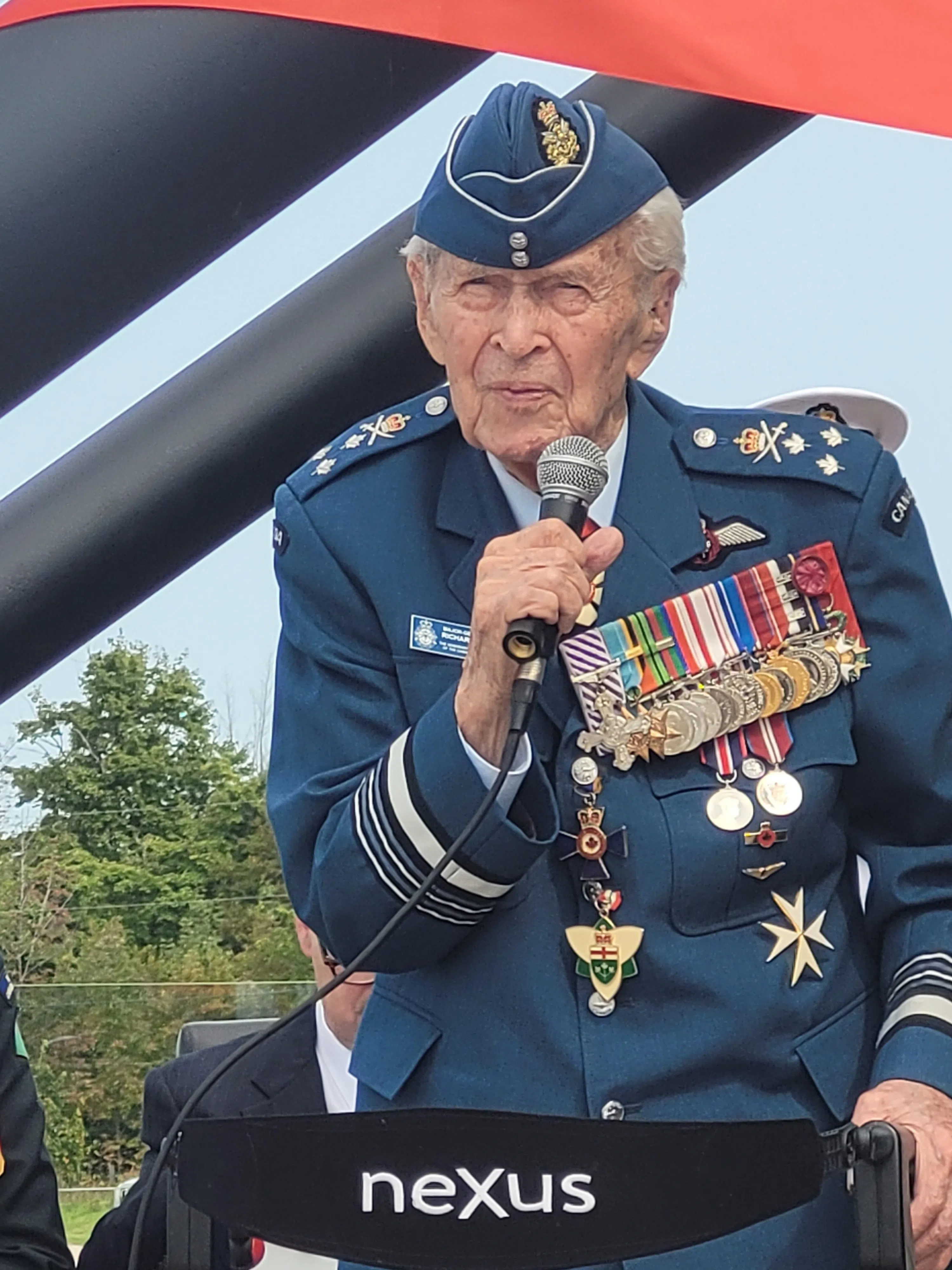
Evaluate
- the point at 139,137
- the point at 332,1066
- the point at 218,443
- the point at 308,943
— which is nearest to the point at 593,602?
the point at 139,137

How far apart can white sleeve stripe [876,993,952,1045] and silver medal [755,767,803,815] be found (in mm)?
185

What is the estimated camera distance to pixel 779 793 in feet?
5.98

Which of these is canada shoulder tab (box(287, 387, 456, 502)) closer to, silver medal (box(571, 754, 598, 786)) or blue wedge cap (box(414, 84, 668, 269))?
blue wedge cap (box(414, 84, 668, 269))

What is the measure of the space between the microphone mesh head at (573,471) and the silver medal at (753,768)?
31 cm

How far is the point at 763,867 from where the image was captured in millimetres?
1794

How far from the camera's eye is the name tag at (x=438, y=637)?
1855mm

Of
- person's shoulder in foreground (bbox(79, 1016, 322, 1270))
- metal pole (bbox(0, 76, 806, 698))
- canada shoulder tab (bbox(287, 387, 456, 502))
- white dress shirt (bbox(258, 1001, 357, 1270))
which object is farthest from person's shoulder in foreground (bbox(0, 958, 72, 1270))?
canada shoulder tab (bbox(287, 387, 456, 502))

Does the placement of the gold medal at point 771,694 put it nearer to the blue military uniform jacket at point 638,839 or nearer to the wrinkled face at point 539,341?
the blue military uniform jacket at point 638,839

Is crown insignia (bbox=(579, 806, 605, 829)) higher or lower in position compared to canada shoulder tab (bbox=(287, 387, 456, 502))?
lower

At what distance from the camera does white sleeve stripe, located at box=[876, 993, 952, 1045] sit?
1.75 meters

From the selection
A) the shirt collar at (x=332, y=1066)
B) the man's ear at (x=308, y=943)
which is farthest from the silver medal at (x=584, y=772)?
the shirt collar at (x=332, y=1066)

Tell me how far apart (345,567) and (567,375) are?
269 millimetres

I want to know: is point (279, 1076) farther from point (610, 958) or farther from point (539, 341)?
point (539, 341)

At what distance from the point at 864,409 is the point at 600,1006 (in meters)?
1.56
